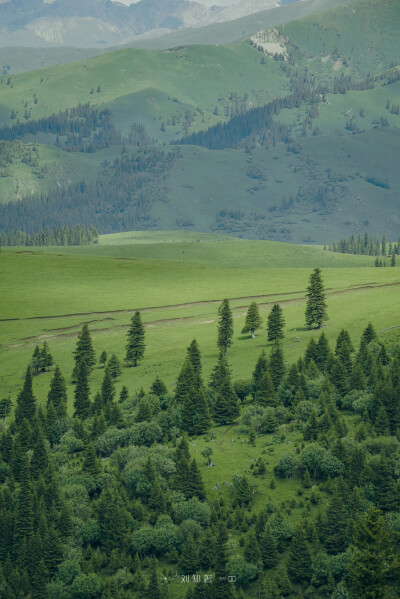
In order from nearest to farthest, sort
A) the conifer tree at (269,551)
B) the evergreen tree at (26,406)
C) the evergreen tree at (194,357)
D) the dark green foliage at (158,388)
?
the conifer tree at (269,551) < the evergreen tree at (26,406) < the dark green foliage at (158,388) < the evergreen tree at (194,357)

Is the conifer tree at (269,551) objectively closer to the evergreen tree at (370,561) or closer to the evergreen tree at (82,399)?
the evergreen tree at (370,561)

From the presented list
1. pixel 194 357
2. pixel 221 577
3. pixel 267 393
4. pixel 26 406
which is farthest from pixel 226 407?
pixel 221 577

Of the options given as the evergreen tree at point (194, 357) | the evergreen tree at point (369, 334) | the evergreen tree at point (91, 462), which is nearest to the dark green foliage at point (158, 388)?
the evergreen tree at point (194, 357)

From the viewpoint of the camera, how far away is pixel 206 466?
136125 millimetres

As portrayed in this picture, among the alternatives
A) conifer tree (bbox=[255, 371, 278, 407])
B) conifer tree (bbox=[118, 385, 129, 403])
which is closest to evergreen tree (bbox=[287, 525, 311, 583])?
conifer tree (bbox=[255, 371, 278, 407])

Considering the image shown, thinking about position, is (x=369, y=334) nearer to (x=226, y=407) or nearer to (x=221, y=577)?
(x=226, y=407)

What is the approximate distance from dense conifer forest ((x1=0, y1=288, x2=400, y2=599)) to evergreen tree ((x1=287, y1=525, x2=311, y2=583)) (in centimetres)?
19

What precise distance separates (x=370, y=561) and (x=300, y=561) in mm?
27166

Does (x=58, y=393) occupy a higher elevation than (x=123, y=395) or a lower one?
higher

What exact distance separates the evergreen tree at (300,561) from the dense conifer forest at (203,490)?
0.61 feet

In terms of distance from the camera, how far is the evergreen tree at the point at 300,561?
10856 centimetres

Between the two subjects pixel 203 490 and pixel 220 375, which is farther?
pixel 220 375

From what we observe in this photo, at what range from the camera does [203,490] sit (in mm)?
127062

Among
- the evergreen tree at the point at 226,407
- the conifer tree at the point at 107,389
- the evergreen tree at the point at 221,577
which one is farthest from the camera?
the conifer tree at the point at 107,389
